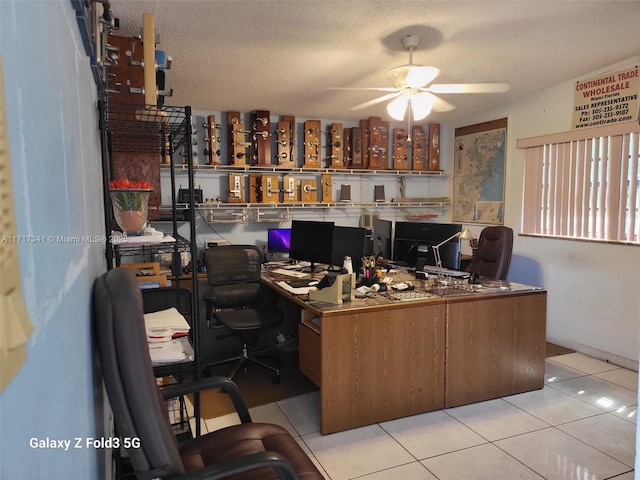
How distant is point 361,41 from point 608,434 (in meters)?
2.92

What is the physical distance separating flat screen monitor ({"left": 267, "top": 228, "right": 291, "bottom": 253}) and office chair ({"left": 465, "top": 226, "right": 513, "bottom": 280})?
77.6 inches

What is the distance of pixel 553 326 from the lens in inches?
165

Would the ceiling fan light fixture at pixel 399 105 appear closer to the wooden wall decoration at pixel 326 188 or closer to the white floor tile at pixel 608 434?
the wooden wall decoration at pixel 326 188

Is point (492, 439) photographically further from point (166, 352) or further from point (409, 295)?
point (166, 352)

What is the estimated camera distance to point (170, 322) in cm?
194

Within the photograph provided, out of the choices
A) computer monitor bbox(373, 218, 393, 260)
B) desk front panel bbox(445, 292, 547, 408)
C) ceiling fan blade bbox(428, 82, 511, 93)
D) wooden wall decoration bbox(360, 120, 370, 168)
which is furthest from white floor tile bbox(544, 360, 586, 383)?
wooden wall decoration bbox(360, 120, 370, 168)

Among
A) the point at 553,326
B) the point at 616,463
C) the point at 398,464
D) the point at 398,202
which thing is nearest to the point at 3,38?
the point at 398,464

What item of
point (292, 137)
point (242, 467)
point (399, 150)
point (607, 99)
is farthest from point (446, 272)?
point (242, 467)

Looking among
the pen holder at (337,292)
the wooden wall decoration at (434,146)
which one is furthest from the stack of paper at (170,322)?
the wooden wall decoration at (434,146)

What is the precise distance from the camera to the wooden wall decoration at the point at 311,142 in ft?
15.9

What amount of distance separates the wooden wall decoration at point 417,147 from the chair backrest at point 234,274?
270cm

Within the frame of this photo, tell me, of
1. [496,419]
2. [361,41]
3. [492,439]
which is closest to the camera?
[492,439]

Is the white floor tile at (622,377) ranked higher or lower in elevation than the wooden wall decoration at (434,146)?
lower

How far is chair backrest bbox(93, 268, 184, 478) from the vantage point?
3.11ft
